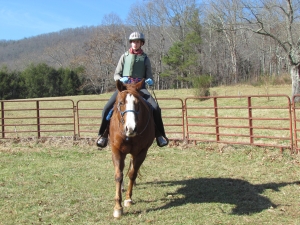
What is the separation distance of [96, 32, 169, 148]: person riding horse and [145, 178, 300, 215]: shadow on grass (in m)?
1.03

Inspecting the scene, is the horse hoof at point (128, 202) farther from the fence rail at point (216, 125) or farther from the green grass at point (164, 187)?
the fence rail at point (216, 125)

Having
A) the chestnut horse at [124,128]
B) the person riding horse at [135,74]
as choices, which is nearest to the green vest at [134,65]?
the person riding horse at [135,74]

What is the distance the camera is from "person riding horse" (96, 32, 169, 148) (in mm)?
5227

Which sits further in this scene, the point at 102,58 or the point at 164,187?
the point at 102,58

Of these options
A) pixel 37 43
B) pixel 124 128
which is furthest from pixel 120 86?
pixel 37 43

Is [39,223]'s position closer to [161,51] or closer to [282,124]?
[282,124]

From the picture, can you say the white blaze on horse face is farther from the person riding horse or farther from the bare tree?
the bare tree

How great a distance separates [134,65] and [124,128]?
1.68 meters

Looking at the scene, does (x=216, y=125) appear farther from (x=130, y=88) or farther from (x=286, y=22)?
(x=286, y=22)

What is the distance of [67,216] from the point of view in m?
4.53

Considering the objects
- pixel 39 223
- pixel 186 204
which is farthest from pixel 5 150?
pixel 186 204

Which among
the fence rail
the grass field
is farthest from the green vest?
the fence rail

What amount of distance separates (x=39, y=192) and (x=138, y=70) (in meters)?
2.89

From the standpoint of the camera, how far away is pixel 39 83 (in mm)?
48125
